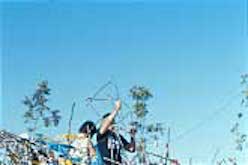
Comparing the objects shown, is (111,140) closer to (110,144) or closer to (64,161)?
(110,144)

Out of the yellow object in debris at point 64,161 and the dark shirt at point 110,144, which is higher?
the dark shirt at point 110,144

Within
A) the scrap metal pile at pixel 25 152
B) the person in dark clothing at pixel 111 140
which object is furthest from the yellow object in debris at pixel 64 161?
the person in dark clothing at pixel 111 140

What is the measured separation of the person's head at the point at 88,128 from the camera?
285cm

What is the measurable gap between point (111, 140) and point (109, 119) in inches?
3.3

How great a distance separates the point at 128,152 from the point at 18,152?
56 cm

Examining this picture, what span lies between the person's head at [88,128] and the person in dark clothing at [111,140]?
0.03 meters

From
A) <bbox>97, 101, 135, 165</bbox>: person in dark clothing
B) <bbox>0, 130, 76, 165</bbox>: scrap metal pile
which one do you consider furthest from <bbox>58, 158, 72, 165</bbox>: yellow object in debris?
<bbox>97, 101, 135, 165</bbox>: person in dark clothing

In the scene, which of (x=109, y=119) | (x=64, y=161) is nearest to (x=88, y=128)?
(x=109, y=119)

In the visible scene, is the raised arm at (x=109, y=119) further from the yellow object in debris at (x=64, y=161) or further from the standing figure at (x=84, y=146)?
the yellow object in debris at (x=64, y=161)

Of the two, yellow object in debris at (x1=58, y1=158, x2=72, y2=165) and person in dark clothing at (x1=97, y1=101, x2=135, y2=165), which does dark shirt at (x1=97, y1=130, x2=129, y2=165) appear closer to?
person in dark clothing at (x1=97, y1=101, x2=135, y2=165)

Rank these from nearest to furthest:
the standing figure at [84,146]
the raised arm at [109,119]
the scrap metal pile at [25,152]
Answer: the scrap metal pile at [25,152] → the standing figure at [84,146] → the raised arm at [109,119]

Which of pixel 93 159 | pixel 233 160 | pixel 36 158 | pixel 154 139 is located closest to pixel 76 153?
pixel 93 159

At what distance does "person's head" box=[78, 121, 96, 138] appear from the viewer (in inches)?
112

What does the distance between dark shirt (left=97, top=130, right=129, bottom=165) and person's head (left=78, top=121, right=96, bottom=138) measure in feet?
0.10
